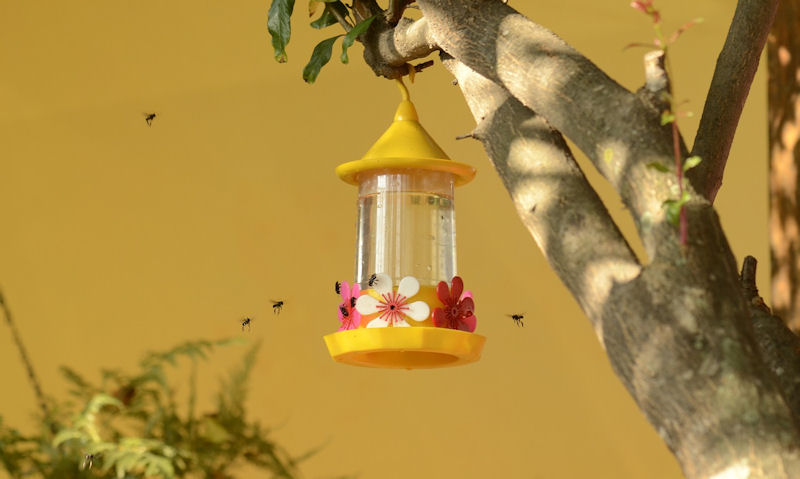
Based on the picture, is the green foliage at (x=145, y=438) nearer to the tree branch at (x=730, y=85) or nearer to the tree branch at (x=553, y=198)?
the tree branch at (x=553, y=198)

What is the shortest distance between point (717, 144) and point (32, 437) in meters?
0.97

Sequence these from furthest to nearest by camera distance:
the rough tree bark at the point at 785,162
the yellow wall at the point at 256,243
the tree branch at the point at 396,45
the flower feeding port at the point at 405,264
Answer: the yellow wall at the point at 256,243
the rough tree bark at the point at 785,162
the flower feeding port at the point at 405,264
the tree branch at the point at 396,45

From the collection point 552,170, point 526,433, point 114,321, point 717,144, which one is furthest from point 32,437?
point 526,433

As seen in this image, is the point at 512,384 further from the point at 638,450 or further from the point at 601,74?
the point at 601,74

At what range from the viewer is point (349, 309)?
1.76 metres

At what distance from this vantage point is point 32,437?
803 millimetres

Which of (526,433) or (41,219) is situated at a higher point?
(41,219)

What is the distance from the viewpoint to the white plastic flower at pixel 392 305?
165 cm

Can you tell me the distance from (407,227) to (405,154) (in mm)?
265

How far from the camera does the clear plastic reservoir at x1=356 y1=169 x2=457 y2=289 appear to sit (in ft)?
6.22

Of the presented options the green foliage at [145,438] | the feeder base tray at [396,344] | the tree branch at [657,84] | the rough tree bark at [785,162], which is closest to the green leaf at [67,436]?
the green foliage at [145,438]

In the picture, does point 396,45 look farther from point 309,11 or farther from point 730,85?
point 730,85

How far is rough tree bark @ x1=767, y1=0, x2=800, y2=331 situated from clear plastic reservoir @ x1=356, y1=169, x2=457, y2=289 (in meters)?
1.00

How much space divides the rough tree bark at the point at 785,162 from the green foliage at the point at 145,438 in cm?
199
